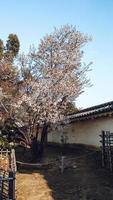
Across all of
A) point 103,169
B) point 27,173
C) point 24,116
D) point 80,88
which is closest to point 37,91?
point 24,116

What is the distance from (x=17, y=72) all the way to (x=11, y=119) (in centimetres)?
374

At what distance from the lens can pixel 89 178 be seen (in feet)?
61.2

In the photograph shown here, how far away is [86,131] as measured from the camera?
1055 inches

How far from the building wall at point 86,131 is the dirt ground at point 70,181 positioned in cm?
188

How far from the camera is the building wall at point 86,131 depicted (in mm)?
24116

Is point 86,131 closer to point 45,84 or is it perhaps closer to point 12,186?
point 45,84

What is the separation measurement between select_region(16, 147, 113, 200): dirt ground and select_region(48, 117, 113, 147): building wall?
188cm

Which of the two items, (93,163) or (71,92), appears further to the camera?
(71,92)

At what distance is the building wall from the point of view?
24.1m

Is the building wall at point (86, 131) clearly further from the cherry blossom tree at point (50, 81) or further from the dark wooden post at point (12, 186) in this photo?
the dark wooden post at point (12, 186)

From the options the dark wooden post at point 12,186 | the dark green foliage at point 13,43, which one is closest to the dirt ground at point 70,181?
the dark wooden post at point 12,186

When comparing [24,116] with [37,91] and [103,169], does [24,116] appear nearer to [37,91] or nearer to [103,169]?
[37,91]

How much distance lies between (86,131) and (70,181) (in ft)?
28.1

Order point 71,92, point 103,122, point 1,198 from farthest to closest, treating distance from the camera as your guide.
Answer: point 71,92 < point 103,122 < point 1,198
